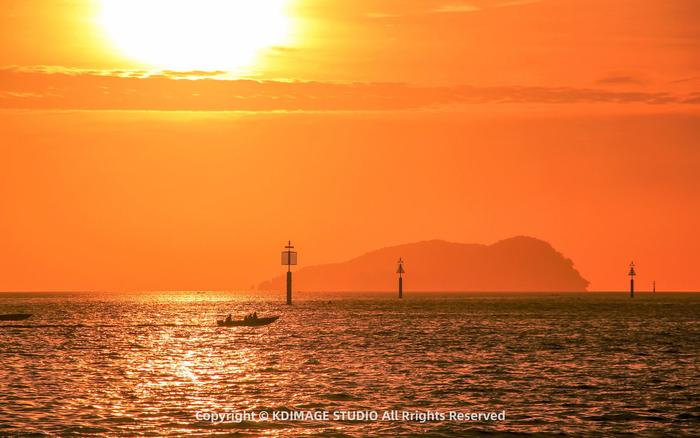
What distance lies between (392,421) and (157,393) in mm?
15355

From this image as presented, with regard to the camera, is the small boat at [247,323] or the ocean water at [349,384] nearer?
the ocean water at [349,384]

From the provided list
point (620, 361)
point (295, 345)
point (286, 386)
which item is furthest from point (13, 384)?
point (620, 361)

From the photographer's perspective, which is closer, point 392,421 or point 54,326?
point 392,421

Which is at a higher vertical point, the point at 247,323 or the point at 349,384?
the point at 247,323

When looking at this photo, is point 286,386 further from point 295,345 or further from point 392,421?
point 295,345

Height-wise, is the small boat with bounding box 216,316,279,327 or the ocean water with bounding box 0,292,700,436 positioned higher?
the small boat with bounding box 216,316,279,327

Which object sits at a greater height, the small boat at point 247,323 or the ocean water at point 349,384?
the small boat at point 247,323

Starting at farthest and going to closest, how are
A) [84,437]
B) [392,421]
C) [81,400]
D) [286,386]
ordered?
[286,386] → [81,400] → [392,421] → [84,437]

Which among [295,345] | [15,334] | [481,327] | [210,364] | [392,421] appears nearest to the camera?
[392,421]

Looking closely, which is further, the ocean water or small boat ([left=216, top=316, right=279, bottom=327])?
small boat ([left=216, top=316, right=279, bottom=327])

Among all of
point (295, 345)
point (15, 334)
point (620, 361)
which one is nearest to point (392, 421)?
point (620, 361)

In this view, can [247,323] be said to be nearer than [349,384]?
No

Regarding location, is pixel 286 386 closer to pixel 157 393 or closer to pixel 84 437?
pixel 157 393

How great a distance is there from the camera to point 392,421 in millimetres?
47719
